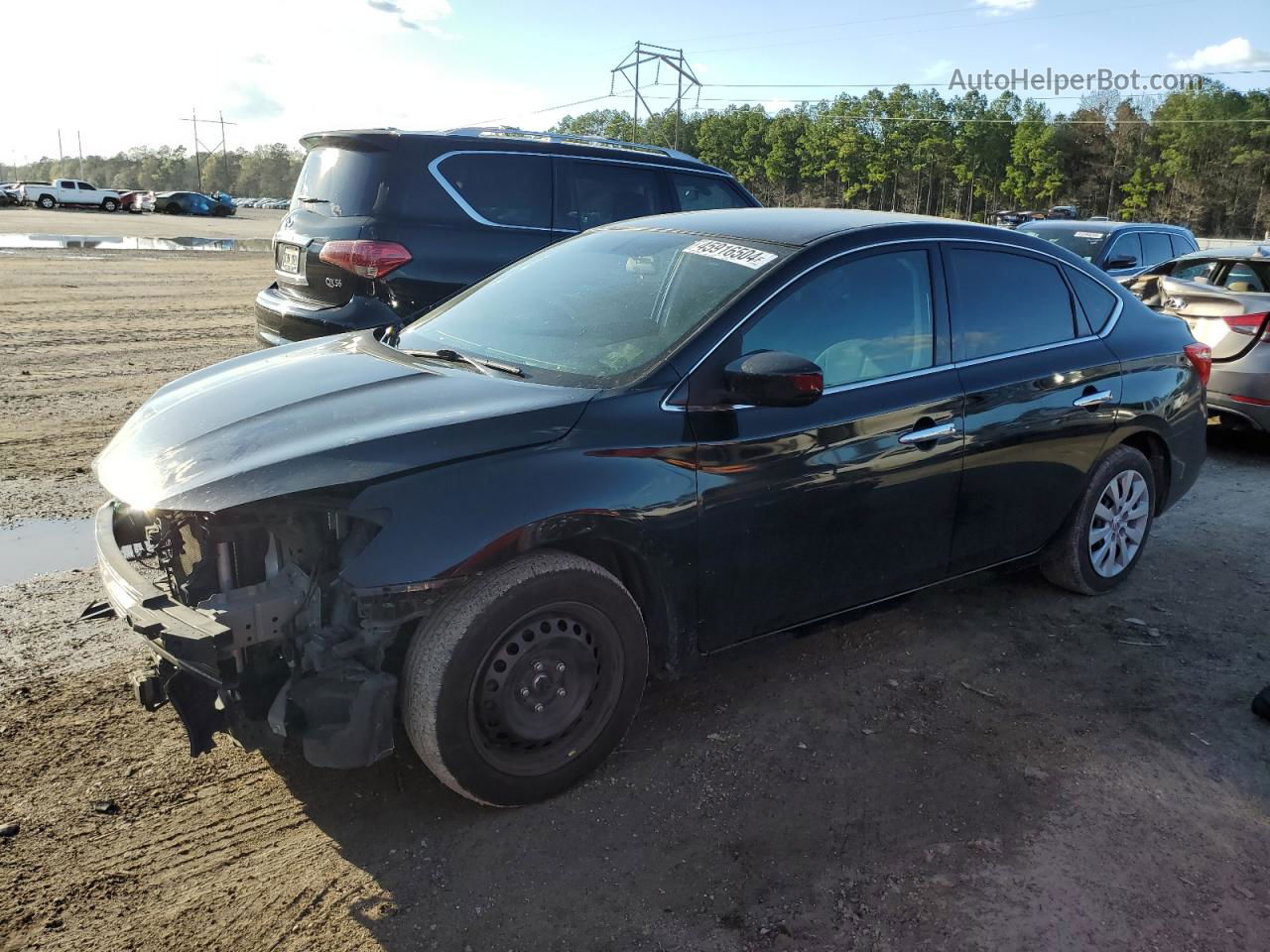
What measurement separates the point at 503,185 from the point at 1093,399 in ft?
13.9

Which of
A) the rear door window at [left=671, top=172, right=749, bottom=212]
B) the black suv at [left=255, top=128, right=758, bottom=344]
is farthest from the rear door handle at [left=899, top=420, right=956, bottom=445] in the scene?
the rear door window at [left=671, top=172, right=749, bottom=212]

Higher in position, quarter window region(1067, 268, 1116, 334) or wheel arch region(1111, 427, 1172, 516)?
quarter window region(1067, 268, 1116, 334)

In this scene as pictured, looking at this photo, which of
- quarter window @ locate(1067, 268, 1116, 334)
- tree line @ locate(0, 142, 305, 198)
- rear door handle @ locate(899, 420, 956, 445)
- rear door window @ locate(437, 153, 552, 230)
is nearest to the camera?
rear door handle @ locate(899, 420, 956, 445)

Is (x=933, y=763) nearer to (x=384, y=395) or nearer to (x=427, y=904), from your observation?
(x=427, y=904)

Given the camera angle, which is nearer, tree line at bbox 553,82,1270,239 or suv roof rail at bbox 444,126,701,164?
suv roof rail at bbox 444,126,701,164

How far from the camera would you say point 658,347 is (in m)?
3.25

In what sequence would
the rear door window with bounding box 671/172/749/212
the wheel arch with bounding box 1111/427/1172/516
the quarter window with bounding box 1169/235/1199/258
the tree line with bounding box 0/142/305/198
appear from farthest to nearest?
the tree line with bounding box 0/142/305/198 < the quarter window with bounding box 1169/235/1199/258 < the rear door window with bounding box 671/172/749/212 < the wheel arch with bounding box 1111/427/1172/516

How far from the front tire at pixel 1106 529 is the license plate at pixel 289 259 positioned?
15.5 feet

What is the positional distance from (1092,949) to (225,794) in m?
2.47

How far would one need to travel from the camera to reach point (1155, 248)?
41.9 ft

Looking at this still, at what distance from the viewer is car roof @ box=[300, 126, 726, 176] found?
21.0 ft

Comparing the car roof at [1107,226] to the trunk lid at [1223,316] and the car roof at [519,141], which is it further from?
the car roof at [519,141]

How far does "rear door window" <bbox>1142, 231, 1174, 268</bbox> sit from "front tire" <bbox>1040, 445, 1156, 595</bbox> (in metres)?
9.14

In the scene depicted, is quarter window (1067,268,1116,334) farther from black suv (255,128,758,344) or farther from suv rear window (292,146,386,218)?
suv rear window (292,146,386,218)
